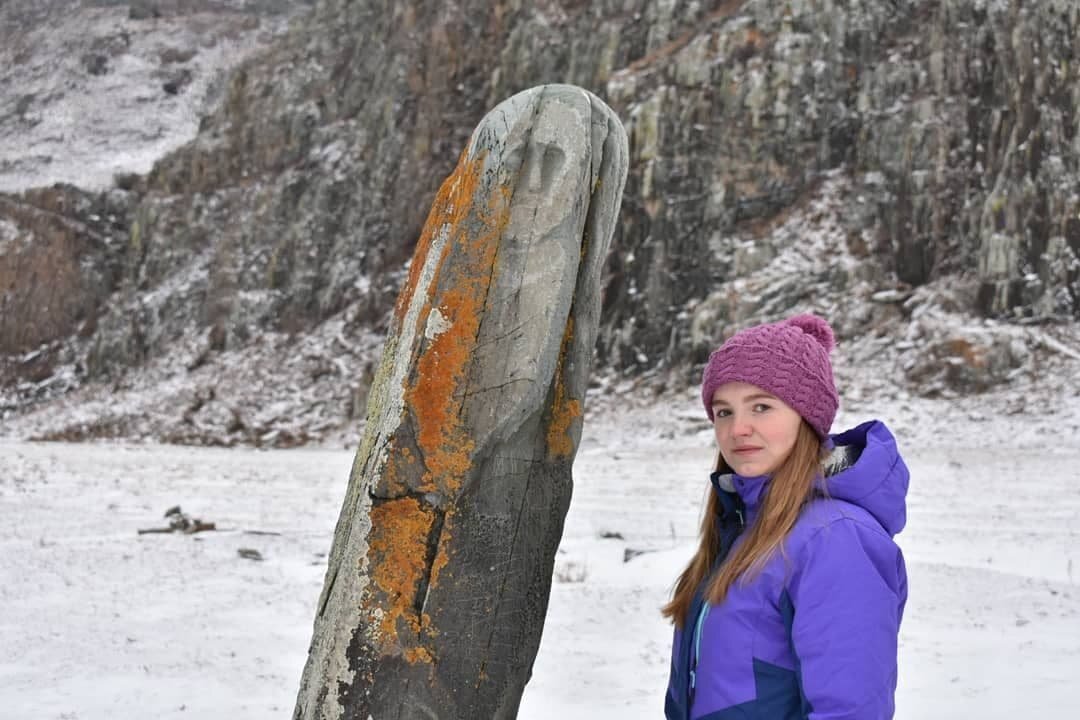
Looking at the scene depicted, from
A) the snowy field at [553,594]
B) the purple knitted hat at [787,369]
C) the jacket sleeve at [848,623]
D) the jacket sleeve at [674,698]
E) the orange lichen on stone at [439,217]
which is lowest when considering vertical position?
the snowy field at [553,594]

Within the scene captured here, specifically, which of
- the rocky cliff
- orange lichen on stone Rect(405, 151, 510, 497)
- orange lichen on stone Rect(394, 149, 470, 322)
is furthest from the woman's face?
Answer: the rocky cliff

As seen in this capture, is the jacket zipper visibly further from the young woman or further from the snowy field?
the snowy field

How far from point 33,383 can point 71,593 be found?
29.3 meters

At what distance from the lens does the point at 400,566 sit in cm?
314

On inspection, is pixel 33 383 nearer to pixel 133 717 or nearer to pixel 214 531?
pixel 214 531

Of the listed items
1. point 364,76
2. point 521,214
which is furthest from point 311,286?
point 521,214

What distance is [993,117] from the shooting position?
21375 millimetres

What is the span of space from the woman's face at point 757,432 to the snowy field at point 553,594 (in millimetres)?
2850

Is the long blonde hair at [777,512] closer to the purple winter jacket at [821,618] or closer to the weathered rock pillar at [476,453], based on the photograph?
the purple winter jacket at [821,618]

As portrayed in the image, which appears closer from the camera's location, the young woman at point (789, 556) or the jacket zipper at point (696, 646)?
the young woman at point (789, 556)

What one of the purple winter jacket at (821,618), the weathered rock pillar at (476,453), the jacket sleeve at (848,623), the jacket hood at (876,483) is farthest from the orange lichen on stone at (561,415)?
the jacket sleeve at (848,623)

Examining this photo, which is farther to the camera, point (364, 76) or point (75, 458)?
point (364, 76)

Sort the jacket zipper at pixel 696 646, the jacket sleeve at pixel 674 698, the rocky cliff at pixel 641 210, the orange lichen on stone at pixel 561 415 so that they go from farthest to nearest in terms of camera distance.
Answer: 1. the rocky cliff at pixel 641 210
2. the orange lichen on stone at pixel 561 415
3. the jacket sleeve at pixel 674 698
4. the jacket zipper at pixel 696 646

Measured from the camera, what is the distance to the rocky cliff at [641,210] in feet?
66.7
